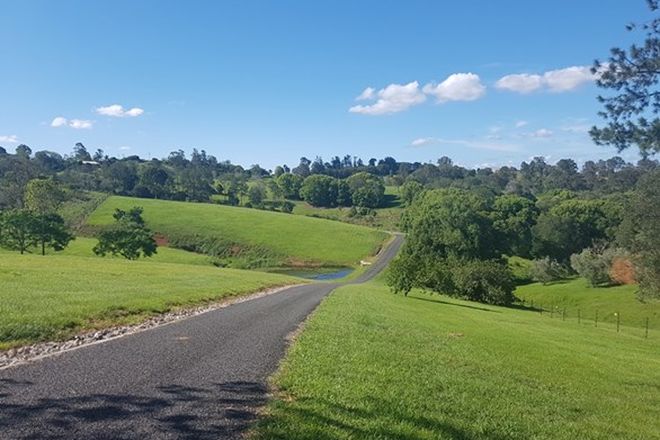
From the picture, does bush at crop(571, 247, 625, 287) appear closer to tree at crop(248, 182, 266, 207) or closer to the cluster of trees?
the cluster of trees

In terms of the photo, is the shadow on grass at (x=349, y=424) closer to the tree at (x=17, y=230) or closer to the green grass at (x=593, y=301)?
the green grass at (x=593, y=301)

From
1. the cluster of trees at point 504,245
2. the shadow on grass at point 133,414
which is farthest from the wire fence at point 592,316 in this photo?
the shadow on grass at point 133,414

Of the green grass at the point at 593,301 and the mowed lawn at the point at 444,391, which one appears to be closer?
the mowed lawn at the point at 444,391

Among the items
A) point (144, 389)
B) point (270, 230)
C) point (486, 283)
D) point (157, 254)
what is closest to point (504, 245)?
point (486, 283)

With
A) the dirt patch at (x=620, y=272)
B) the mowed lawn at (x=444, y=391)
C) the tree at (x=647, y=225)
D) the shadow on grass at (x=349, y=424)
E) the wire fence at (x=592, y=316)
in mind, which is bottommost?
the wire fence at (x=592, y=316)

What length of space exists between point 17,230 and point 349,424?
8633 centimetres

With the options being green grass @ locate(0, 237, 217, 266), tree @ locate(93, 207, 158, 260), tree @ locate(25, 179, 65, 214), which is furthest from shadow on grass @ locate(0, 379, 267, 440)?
tree @ locate(25, 179, 65, 214)

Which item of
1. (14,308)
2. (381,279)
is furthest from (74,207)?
(14,308)

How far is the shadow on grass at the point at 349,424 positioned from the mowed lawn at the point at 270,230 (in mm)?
103841

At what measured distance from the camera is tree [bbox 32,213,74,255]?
80.1m

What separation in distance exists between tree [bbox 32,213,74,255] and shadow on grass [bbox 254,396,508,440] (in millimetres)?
83742

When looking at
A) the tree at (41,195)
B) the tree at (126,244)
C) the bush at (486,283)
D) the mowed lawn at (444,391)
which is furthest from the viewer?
the tree at (41,195)

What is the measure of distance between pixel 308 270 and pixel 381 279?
1118 inches

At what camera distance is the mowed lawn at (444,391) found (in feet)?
28.7
